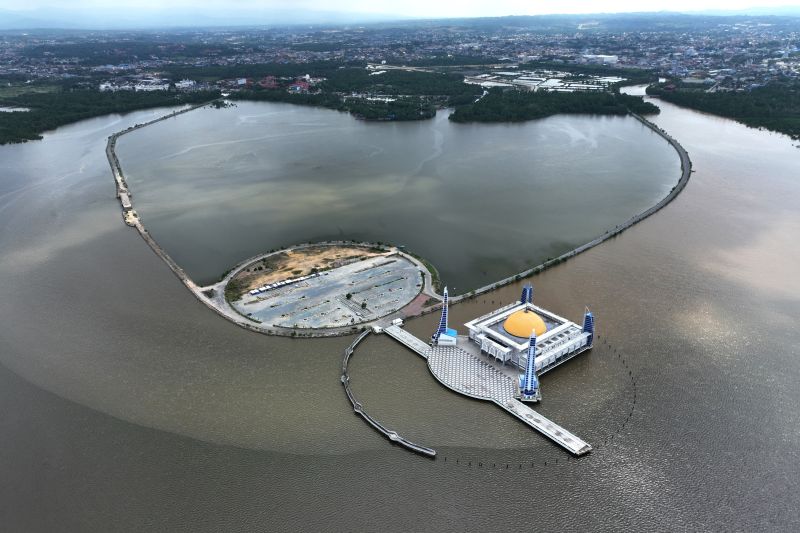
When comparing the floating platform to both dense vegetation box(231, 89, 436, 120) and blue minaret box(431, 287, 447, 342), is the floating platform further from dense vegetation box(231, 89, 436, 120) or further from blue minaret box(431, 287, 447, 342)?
dense vegetation box(231, 89, 436, 120)

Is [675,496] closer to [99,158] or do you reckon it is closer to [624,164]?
[624,164]

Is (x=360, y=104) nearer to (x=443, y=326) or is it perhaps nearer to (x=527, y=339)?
(x=443, y=326)

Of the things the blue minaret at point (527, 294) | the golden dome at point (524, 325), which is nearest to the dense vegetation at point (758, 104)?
the blue minaret at point (527, 294)

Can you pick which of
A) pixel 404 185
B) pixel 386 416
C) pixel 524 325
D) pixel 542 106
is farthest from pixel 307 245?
pixel 542 106

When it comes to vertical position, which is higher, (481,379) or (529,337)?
(529,337)

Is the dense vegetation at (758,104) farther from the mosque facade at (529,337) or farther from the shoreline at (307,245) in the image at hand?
the mosque facade at (529,337)

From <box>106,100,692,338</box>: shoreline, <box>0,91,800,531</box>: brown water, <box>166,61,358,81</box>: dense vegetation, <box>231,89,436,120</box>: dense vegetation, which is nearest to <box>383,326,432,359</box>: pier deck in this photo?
<box>0,91,800,531</box>: brown water
